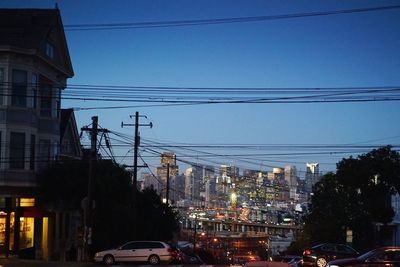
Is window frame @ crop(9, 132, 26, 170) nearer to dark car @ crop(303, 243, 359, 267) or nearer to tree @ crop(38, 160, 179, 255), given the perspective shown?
tree @ crop(38, 160, 179, 255)

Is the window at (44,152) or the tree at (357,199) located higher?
the window at (44,152)

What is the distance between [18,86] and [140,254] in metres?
12.7

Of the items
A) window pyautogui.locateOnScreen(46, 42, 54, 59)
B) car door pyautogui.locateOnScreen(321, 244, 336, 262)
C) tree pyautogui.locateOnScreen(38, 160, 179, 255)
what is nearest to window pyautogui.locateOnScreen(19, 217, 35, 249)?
tree pyautogui.locateOnScreen(38, 160, 179, 255)

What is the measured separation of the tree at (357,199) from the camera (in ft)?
136

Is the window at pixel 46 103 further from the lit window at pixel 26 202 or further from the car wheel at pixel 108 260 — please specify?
the car wheel at pixel 108 260

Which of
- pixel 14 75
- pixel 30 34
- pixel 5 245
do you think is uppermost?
pixel 30 34

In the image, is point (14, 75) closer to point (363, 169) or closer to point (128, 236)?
point (128, 236)

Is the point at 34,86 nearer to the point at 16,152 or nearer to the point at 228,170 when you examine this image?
the point at 16,152

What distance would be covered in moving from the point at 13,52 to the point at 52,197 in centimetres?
965

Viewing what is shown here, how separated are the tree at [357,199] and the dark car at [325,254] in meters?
11.2

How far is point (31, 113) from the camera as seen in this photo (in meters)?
38.0

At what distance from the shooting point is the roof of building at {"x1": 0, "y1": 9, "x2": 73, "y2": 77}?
1481 inches

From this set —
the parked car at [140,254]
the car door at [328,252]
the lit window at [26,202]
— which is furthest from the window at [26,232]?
the car door at [328,252]

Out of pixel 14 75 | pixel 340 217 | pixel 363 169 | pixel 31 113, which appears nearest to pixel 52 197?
pixel 31 113
